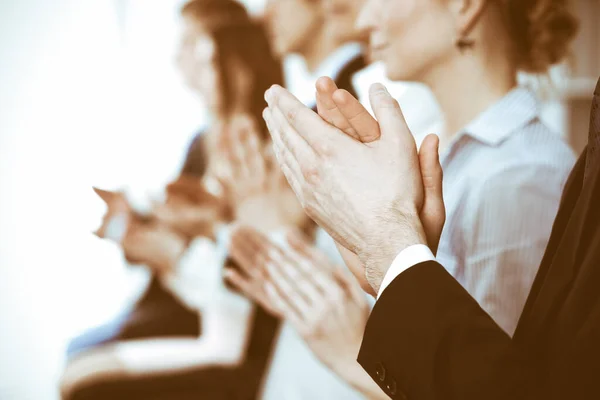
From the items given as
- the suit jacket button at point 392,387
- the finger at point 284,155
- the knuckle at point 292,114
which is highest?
the knuckle at point 292,114

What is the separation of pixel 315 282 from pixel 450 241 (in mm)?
363

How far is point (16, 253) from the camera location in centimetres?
146

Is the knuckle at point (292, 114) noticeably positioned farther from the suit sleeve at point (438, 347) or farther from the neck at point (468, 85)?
the neck at point (468, 85)

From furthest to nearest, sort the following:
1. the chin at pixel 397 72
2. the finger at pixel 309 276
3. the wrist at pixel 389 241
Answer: the finger at pixel 309 276 < the chin at pixel 397 72 < the wrist at pixel 389 241

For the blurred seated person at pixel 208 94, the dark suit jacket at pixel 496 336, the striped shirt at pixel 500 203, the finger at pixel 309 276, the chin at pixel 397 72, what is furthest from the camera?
the blurred seated person at pixel 208 94

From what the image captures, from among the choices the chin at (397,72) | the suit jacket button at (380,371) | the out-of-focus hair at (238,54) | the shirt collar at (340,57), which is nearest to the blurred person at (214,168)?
the out-of-focus hair at (238,54)

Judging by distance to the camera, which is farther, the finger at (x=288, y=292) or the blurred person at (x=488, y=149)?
the finger at (x=288, y=292)

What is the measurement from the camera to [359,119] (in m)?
0.71

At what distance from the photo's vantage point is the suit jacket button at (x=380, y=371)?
62cm

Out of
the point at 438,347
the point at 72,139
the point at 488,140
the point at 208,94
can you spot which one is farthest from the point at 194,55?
the point at 438,347

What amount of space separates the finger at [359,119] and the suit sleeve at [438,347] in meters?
0.17

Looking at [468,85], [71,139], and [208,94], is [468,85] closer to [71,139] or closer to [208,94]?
[208,94]

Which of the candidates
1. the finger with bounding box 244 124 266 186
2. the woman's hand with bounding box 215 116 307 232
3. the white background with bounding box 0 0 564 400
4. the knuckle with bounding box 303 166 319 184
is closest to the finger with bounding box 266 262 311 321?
the woman's hand with bounding box 215 116 307 232

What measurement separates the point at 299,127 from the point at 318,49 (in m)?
0.80
